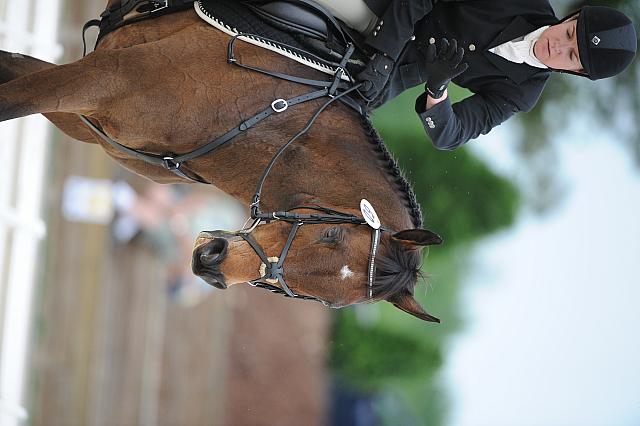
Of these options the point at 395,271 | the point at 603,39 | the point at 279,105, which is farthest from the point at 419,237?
the point at 603,39

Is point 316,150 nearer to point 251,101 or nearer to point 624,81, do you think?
point 251,101

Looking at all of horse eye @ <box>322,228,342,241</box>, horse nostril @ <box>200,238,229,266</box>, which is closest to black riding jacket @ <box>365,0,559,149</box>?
horse eye @ <box>322,228,342,241</box>

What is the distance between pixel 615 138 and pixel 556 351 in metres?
2.34

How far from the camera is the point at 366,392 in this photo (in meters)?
9.30

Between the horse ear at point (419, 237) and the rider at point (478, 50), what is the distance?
2.08 feet

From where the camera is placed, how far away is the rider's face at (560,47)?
3.10 metres

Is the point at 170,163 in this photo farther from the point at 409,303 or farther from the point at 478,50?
the point at 478,50

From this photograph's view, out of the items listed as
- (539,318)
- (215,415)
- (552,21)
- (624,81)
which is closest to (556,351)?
(539,318)

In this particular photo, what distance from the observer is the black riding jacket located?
325 centimetres

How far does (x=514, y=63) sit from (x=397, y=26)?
0.53 meters

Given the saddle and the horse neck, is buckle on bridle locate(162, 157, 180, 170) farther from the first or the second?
the saddle

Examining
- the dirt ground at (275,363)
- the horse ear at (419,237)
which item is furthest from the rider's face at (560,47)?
the dirt ground at (275,363)

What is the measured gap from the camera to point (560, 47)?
3.13m

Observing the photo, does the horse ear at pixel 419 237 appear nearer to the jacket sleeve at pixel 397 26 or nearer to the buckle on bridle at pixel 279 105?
the buckle on bridle at pixel 279 105
